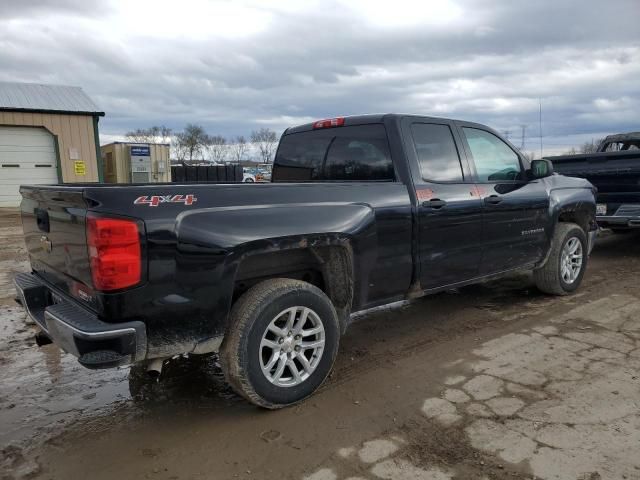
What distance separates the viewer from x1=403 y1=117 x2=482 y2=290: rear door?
404cm

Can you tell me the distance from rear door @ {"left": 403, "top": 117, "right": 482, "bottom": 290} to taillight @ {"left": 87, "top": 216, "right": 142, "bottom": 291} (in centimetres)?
220

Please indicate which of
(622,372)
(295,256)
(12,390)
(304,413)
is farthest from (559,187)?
(12,390)

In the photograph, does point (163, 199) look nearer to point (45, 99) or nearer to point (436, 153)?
point (436, 153)

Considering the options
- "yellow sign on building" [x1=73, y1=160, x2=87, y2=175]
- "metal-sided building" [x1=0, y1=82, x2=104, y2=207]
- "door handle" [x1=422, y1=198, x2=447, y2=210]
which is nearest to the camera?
"door handle" [x1=422, y1=198, x2=447, y2=210]

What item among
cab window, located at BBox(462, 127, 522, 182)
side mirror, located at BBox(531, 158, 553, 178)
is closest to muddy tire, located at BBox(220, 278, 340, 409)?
cab window, located at BBox(462, 127, 522, 182)

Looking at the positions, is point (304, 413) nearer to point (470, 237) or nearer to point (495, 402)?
Answer: point (495, 402)

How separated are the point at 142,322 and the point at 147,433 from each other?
820 millimetres

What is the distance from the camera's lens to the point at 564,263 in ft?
18.4

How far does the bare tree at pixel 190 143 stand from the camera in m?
56.2

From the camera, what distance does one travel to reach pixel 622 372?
369cm

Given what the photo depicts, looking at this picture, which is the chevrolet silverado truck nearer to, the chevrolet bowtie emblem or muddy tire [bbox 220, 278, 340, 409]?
muddy tire [bbox 220, 278, 340, 409]

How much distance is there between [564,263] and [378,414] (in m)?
3.46

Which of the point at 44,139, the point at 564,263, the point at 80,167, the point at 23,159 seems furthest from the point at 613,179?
the point at 23,159

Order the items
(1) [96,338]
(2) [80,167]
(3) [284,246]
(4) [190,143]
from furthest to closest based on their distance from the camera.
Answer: (4) [190,143], (2) [80,167], (3) [284,246], (1) [96,338]
